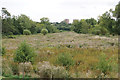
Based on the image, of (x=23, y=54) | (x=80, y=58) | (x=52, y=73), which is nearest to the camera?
(x=52, y=73)

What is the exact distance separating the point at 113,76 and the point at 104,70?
504 mm

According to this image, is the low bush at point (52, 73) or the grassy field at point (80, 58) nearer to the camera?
the low bush at point (52, 73)

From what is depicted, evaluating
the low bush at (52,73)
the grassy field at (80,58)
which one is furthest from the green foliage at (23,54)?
the low bush at (52,73)

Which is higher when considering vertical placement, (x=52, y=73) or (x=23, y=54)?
(x=23, y=54)

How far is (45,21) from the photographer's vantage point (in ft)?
244

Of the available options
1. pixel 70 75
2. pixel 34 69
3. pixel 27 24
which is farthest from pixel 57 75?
pixel 27 24

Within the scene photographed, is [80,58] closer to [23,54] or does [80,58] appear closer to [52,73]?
[23,54]

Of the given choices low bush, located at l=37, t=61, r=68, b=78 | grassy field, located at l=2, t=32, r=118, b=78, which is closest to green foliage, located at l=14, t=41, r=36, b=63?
grassy field, located at l=2, t=32, r=118, b=78

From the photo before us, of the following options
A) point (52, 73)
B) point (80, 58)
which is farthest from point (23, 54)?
point (80, 58)

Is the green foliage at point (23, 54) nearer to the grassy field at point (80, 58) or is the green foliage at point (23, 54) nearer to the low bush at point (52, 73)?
the grassy field at point (80, 58)

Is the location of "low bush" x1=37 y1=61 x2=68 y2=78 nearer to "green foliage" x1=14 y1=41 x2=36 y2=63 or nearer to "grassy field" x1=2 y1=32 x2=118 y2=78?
"grassy field" x1=2 y1=32 x2=118 y2=78

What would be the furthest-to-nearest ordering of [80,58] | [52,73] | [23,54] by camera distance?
Result: [80,58] < [23,54] < [52,73]

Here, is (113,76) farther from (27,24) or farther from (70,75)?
(27,24)

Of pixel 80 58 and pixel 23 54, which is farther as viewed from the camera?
pixel 80 58
